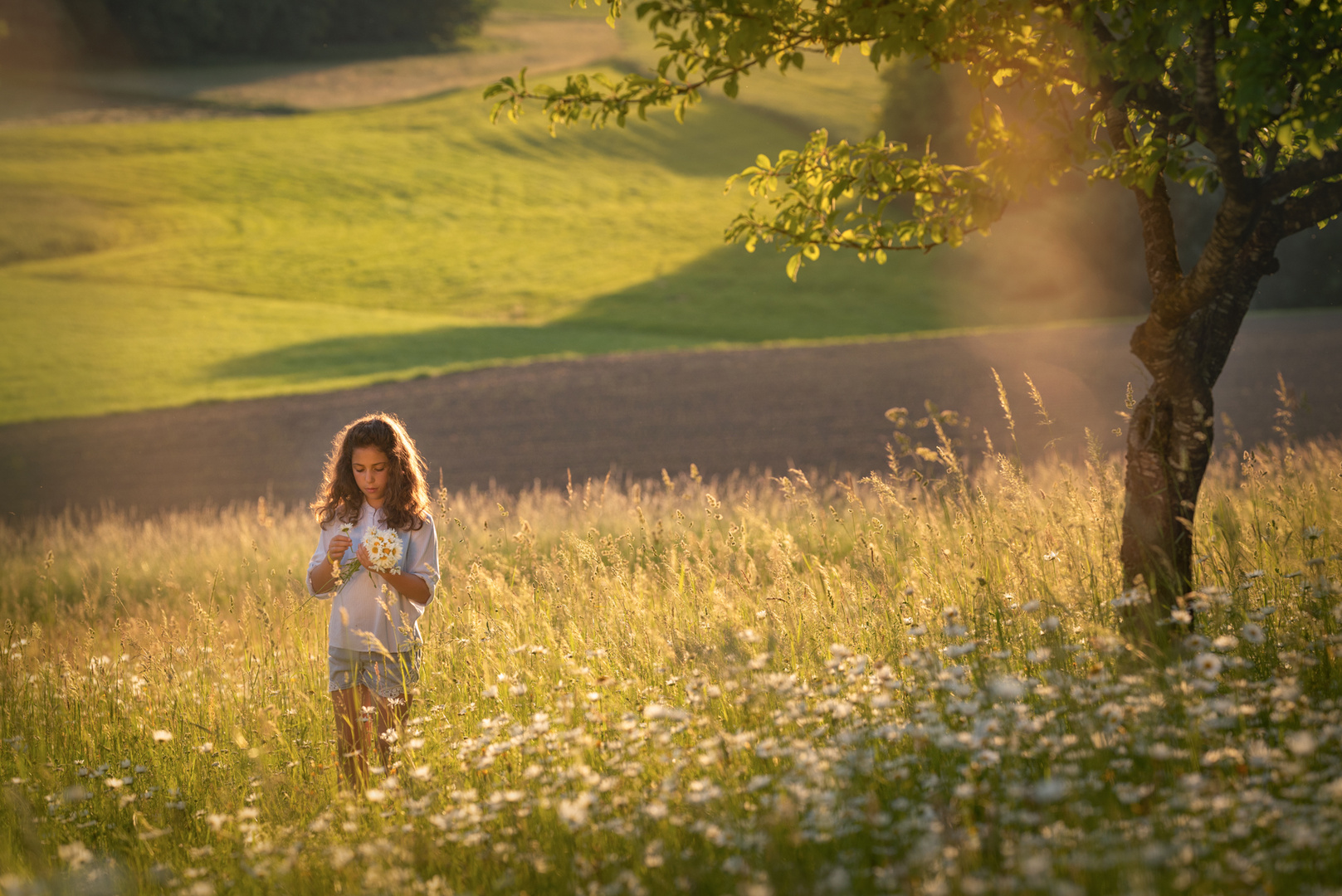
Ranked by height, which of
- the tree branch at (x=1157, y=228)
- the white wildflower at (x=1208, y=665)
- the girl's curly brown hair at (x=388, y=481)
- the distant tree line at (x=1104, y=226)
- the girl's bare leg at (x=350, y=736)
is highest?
the distant tree line at (x=1104, y=226)

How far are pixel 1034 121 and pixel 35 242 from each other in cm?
4979

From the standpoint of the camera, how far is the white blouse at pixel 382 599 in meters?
4.34

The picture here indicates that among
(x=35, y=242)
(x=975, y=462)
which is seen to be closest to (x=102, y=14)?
(x=35, y=242)

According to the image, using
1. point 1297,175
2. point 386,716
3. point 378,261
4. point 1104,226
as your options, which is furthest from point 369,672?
point 1104,226

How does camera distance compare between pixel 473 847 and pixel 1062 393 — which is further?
pixel 1062 393

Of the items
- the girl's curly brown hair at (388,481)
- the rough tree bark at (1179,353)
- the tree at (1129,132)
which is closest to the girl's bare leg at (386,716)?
the girl's curly brown hair at (388,481)

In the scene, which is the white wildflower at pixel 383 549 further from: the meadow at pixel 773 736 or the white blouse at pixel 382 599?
the meadow at pixel 773 736

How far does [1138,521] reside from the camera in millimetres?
4738

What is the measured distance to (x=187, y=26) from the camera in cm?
7650

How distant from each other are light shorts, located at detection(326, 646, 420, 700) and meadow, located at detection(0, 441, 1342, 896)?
24 cm

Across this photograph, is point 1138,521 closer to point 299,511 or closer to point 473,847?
point 473,847

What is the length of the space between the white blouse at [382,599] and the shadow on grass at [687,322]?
24826 millimetres

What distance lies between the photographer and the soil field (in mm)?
17453

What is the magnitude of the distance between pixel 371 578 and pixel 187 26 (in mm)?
88959
